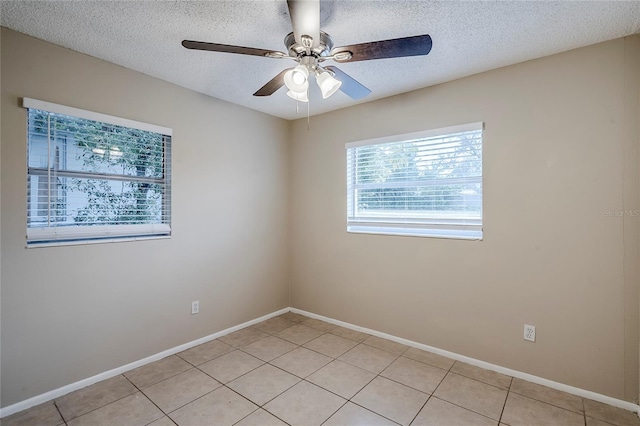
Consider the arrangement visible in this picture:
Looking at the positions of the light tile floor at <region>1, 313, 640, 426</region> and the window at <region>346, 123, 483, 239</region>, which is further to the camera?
the window at <region>346, 123, 483, 239</region>

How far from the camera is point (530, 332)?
93.4 inches

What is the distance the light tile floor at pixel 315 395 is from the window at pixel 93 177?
1142mm

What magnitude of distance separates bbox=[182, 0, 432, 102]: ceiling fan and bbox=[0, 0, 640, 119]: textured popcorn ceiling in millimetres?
262

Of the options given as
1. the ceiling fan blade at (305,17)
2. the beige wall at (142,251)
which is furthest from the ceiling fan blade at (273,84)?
the beige wall at (142,251)

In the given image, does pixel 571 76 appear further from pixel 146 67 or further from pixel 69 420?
pixel 69 420

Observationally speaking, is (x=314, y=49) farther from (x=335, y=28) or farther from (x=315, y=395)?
(x=315, y=395)

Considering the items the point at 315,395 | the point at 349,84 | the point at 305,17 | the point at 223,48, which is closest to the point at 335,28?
the point at 349,84

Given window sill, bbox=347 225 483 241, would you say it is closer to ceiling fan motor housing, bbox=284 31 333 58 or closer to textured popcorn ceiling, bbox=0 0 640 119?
textured popcorn ceiling, bbox=0 0 640 119

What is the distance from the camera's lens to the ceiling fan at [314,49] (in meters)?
1.46

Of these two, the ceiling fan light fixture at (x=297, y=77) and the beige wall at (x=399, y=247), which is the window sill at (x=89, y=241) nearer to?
the beige wall at (x=399, y=247)

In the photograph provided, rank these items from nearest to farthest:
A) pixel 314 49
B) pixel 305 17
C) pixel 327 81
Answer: pixel 305 17 → pixel 314 49 → pixel 327 81

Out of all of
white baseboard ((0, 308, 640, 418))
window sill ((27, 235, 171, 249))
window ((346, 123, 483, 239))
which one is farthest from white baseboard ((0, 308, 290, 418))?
window ((346, 123, 483, 239))

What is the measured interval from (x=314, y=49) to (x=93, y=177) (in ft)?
6.24

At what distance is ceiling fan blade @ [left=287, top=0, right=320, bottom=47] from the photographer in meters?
1.37
